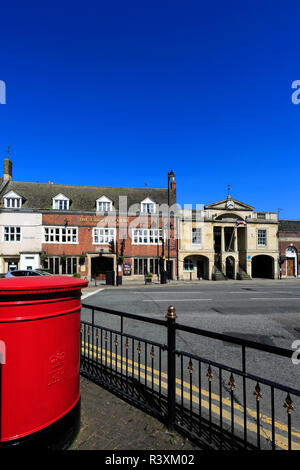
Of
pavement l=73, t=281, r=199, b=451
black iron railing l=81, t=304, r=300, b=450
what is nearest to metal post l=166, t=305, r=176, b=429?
black iron railing l=81, t=304, r=300, b=450

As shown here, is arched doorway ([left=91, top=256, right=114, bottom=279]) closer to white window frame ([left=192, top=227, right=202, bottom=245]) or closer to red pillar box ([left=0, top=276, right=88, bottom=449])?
white window frame ([left=192, top=227, right=202, bottom=245])

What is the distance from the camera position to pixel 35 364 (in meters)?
2.10

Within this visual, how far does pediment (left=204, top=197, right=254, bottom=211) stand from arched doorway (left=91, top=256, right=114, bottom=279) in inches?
513

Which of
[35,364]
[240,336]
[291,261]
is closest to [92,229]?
[240,336]

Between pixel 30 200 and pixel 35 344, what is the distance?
26599 millimetres

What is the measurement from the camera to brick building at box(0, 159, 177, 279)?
953 inches

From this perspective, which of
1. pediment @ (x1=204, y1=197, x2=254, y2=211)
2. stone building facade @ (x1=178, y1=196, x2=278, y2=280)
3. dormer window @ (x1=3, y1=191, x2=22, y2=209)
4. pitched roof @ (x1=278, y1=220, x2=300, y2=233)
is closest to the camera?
dormer window @ (x1=3, y1=191, x2=22, y2=209)

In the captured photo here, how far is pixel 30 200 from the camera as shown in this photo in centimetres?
2550

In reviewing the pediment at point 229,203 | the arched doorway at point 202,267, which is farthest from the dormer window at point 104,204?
the arched doorway at point 202,267

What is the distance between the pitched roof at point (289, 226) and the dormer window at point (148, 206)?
54.7ft

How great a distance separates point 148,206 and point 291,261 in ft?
63.9

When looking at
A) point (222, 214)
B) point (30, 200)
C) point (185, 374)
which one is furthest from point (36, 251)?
point (185, 374)

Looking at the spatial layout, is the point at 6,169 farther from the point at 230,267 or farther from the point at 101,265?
the point at 230,267

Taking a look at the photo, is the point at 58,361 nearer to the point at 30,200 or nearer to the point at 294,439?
the point at 294,439
